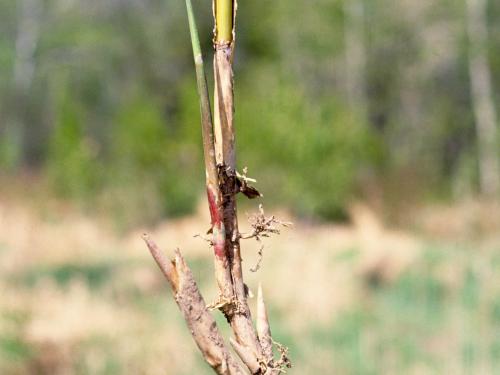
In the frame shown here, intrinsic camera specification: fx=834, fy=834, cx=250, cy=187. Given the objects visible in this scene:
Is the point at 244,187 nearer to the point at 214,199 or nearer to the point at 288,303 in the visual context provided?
the point at 214,199

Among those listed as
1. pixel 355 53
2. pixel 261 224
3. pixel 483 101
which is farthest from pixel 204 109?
pixel 355 53

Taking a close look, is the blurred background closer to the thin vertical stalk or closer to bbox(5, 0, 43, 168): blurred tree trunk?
bbox(5, 0, 43, 168): blurred tree trunk

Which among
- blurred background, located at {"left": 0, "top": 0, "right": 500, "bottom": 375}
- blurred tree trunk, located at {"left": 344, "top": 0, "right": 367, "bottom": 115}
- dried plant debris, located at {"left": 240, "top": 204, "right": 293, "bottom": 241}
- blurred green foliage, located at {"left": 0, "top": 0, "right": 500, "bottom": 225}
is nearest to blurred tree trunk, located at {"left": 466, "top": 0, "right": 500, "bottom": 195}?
blurred background, located at {"left": 0, "top": 0, "right": 500, "bottom": 375}

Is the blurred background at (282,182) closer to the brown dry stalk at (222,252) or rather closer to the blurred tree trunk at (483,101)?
the blurred tree trunk at (483,101)

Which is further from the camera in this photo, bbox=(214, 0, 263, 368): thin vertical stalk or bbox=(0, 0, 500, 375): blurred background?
bbox=(0, 0, 500, 375): blurred background

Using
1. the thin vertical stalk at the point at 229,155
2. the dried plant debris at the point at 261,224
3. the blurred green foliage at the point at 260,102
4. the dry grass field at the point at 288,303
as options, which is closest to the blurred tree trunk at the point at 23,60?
the blurred green foliage at the point at 260,102

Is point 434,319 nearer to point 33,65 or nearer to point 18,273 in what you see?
point 18,273
